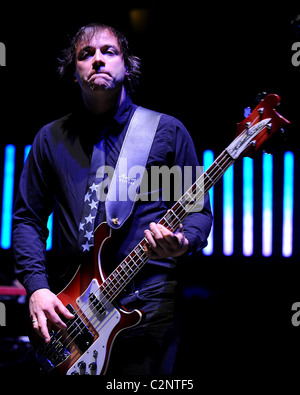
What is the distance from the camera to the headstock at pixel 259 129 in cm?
170

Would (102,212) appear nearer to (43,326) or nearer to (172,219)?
(172,219)

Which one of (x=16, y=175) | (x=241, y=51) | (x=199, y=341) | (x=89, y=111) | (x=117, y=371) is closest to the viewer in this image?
(x=117, y=371)

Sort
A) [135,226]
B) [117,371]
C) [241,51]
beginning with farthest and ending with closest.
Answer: [241,51], [135,226], [117,371]

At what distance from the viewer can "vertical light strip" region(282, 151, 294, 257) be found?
3.36 m

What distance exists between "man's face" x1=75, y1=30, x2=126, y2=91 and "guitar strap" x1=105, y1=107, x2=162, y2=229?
20cm

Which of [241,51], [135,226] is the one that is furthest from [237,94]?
[135,226]

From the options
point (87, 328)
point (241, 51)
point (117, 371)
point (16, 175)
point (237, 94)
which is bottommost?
point (117, 371)

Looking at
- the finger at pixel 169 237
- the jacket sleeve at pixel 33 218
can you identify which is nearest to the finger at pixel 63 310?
the jacket sleeve at pixel 33 218

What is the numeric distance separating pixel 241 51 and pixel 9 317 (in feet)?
7.99

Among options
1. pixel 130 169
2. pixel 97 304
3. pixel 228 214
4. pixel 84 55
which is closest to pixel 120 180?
pixel 130 169

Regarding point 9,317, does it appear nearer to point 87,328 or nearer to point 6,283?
point 6,283

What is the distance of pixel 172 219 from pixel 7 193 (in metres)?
2.23

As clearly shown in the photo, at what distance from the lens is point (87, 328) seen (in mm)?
1721

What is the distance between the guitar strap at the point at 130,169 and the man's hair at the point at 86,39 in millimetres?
353
